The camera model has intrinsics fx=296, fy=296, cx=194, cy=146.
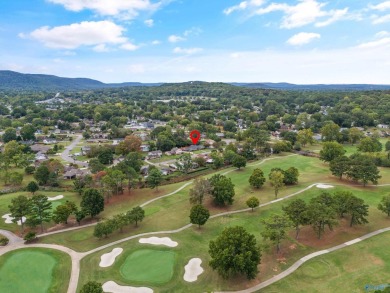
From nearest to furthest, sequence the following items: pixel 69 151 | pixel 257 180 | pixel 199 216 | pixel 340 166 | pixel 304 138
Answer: pixel 199 216 → pixel 257 180 → pixel 340 166 → pixel 304 138 → pixel 69 151

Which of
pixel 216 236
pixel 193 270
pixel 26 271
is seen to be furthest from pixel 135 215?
pixel 26 271

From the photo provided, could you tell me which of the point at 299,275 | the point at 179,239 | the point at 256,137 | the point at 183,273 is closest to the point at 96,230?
the point at 179,239

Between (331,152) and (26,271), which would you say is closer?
(26,271)

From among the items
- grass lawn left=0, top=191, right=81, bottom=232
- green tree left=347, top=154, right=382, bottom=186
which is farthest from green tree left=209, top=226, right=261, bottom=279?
green tree left=347, top=154, right=382, bottom=186

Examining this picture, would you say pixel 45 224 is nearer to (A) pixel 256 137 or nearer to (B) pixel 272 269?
(B) pixel 272 269

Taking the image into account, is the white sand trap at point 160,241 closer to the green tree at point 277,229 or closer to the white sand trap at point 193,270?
the white sand trap at point 193,270

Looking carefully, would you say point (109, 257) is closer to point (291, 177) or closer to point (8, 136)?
point (291, 177)
